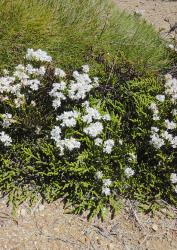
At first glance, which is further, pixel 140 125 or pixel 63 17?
pixel 63 17

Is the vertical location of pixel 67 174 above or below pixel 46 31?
below

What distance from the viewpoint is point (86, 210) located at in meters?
4.14

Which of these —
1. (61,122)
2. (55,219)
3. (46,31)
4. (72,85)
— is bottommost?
(55,219)

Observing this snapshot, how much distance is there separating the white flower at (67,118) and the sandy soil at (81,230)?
2.64 ft

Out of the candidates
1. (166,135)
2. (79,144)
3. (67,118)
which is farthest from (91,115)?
(166,135)

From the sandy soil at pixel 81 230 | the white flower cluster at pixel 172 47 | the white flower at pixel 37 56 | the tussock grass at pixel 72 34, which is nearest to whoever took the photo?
the sandy soil at pixel 81 230

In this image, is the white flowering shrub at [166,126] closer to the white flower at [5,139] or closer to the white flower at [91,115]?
the white flower at [91,115]

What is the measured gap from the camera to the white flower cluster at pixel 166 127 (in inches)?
164

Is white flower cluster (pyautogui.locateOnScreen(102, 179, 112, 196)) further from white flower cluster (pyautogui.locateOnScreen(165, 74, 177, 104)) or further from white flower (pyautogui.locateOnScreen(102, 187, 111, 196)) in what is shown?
white flower cluster (pyautogui.locateOnScreen(165, 74, 177, 104))

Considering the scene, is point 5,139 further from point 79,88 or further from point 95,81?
point 95,81

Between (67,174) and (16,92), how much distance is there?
1.00 metres

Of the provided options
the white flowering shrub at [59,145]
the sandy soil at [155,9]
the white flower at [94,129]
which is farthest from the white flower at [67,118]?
the sandy soil at [155,9]

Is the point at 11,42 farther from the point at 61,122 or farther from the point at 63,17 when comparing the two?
the point at 61,122

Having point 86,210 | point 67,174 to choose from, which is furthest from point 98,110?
point 86,210
